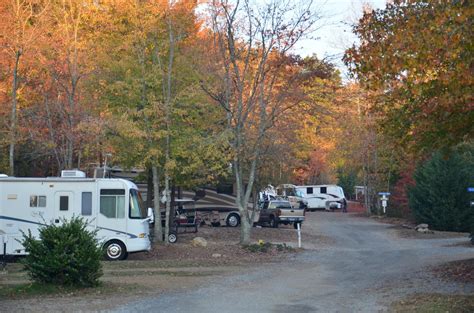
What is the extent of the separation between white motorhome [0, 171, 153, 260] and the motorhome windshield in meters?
Answer: 0.03

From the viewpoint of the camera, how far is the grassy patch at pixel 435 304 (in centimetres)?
1181

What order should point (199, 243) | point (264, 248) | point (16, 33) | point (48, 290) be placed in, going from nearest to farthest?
point (48, 290), point (16, 33), point (264, 248), point (199, 243)

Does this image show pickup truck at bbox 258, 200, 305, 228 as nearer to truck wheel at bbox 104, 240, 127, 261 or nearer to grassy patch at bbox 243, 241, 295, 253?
grassy patch at bbox 243, 241, 295, 253

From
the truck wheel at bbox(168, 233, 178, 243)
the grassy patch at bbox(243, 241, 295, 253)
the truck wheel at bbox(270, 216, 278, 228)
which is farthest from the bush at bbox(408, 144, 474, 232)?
the truck wheel at bbox(168, 233, 178, 243)

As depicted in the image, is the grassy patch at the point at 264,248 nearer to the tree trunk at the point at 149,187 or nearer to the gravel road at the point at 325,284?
the gravel road at the point at 325,284

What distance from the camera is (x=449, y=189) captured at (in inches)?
1454

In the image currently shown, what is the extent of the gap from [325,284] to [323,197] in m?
46.5

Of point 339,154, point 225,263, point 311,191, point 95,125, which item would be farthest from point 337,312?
point 311,191

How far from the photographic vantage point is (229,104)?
25922 mm

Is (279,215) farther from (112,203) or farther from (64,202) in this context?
(64,202)

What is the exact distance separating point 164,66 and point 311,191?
37885 mm

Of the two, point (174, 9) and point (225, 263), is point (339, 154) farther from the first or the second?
point (225, 263)

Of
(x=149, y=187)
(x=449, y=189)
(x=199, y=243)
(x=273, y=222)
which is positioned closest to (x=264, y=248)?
(x=199, y=243)

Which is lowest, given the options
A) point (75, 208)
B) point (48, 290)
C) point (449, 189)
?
point (48, 290)
